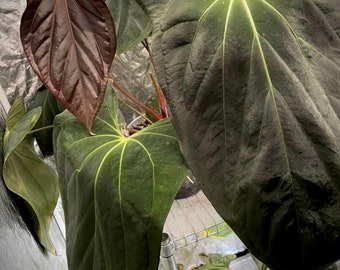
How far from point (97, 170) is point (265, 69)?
249 millimetres

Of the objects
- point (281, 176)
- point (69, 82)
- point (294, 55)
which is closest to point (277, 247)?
point (281, 176)

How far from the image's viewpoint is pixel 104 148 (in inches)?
22.5

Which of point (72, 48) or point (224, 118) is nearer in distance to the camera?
point (224, 118)

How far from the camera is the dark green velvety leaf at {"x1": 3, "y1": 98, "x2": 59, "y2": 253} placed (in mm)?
722

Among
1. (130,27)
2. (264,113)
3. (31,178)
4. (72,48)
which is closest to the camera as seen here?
(264,113)

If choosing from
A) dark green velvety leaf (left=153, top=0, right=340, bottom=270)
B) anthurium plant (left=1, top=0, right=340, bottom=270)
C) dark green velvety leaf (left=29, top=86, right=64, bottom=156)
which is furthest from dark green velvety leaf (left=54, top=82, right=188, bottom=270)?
dark green velvety leaf (left=29, top=86, right=64, bottom=156)

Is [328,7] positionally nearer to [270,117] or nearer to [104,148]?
[270,117]

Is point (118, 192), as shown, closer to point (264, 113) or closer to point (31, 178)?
point (264, 113)

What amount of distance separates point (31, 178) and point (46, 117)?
Answer: 13 centimetres

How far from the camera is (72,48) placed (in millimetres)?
503

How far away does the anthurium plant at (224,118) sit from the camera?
34cm

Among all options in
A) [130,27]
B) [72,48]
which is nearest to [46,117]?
[130,27]

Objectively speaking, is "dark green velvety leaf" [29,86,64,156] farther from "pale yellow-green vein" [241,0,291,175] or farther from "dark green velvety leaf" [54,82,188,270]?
"pale yellow-green vein" [241,0,291,175]

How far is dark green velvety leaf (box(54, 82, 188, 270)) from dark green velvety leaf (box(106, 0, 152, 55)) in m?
0.15
